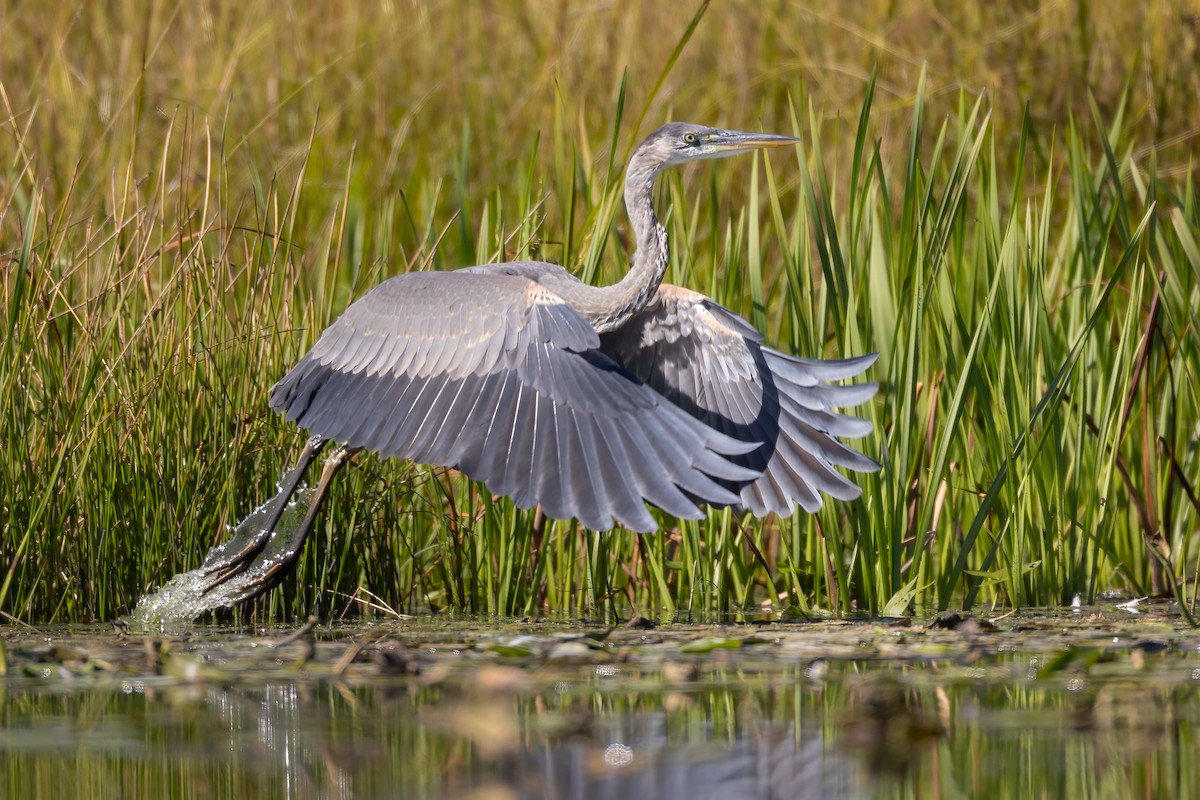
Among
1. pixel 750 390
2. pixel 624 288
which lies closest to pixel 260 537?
pixel 624 288

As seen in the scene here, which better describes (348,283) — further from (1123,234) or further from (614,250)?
(1123,234)

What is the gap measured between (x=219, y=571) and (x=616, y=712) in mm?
2264

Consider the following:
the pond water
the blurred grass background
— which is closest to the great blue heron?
the blurred grass background

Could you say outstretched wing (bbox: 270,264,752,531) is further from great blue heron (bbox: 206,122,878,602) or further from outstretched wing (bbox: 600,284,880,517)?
outstretched wing (bbox: 600,284,880,517)

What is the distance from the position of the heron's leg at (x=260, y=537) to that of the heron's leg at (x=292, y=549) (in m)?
0.07

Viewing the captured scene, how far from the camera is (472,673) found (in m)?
3.94

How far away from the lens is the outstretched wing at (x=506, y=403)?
4715 mm

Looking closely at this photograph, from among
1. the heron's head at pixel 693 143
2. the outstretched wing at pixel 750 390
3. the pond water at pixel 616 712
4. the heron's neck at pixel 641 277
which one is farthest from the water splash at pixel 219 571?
the heron's head at pixel 693 143

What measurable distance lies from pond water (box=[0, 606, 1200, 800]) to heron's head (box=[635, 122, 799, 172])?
6.59ft

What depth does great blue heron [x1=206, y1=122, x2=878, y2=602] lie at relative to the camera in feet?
15.7

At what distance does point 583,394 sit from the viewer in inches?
196

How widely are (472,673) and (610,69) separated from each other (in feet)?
20.5

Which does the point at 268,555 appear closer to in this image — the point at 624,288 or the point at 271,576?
the point at 271,576

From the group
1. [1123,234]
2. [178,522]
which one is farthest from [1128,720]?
[178,522]
